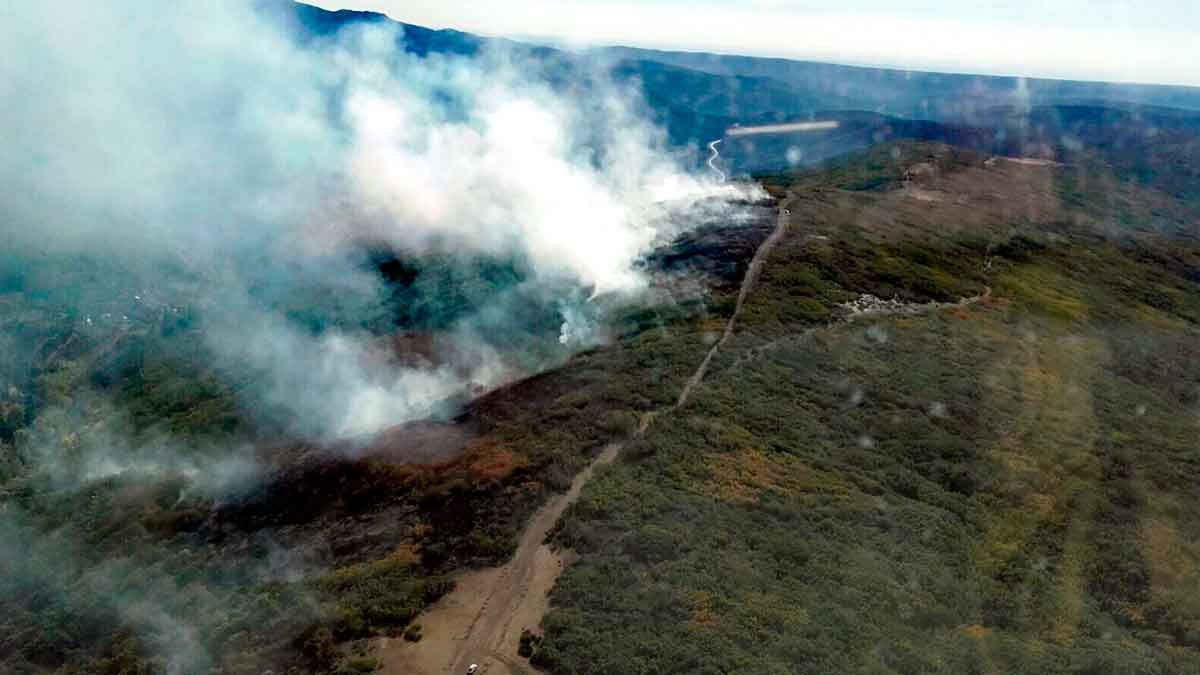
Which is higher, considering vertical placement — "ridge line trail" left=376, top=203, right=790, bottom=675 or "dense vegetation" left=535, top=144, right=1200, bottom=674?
"dense vegetation" left=535, top=144, right=1200, bottom=674

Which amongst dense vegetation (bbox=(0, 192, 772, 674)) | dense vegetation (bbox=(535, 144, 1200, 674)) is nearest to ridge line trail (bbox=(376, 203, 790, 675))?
dense vegetation (bbox=(0, 192, 772, 674))

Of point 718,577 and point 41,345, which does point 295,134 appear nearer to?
point 41,345

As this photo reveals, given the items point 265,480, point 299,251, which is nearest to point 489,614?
point 265,480

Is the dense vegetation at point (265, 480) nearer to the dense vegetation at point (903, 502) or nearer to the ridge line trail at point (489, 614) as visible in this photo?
the ridge line trail at point (489, 614)

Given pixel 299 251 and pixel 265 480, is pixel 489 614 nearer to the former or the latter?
pixel 265 480

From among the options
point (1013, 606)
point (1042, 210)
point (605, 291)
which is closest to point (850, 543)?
point (1013, 606)

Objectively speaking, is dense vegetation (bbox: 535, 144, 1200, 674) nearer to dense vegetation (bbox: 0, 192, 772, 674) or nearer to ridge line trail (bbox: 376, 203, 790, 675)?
ridge line trail (bbox: 376, 203, 790, 675)
